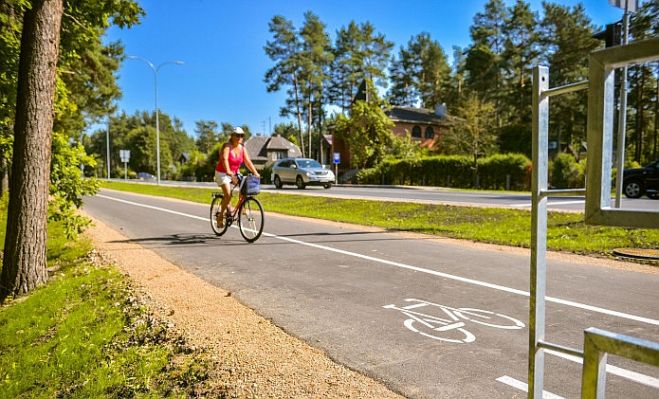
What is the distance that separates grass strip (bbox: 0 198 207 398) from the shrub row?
29.9m

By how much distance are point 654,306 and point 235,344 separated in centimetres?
394

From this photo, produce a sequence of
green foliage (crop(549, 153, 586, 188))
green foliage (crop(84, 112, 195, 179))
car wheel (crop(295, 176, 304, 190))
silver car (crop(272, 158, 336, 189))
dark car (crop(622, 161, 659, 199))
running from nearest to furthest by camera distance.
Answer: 1. dark car (crop(622, 161, 659, 199))
2. green foliage (crop(549, 153, 586, 188))
3. silver car (crop(272, 158, 336, 189))
4. car wheel (crop(295, 176, 304, 190))
5. green foliage (crop(84, 112, 195, 179))

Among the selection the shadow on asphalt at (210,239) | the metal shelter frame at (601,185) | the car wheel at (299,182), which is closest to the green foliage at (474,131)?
the car wheel at (299,182)

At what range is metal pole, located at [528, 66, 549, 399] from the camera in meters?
1.78

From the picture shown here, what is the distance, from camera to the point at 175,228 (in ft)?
38.5

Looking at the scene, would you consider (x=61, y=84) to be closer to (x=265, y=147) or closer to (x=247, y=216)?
(x=247, y=216)

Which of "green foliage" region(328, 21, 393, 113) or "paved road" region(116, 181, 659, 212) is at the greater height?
"green foliage" region(328, 21, 393, 113)

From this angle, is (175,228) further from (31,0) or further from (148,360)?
(148,360)

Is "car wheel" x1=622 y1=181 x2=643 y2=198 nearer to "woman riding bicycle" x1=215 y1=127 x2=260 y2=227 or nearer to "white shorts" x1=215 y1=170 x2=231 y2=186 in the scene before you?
"woman riding bicycle" x1=215 y1=127 x2=260 y2=227

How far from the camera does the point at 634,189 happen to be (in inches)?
731

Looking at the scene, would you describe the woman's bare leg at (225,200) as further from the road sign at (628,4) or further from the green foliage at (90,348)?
the road sign at (628,4)

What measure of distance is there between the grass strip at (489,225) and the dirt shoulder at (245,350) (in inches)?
132

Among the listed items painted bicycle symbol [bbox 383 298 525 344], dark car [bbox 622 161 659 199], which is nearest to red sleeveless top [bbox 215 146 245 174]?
painted bicycle symbol [bbox 383 298 525 344]

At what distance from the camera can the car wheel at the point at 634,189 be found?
59.8 feet
